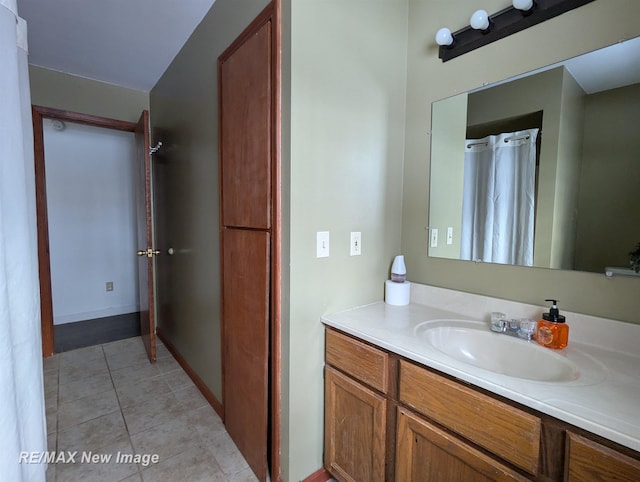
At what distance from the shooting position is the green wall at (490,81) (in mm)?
1038

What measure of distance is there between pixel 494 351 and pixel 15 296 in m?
1.73

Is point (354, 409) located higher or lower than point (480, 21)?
lower

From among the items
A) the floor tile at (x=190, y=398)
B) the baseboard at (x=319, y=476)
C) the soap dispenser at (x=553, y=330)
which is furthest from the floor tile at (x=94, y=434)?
the soap dispenser at (x=553, y=330)

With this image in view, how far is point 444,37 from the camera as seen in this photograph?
4.53ft

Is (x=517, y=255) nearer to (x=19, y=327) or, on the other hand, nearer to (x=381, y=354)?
(x=381, y=354)

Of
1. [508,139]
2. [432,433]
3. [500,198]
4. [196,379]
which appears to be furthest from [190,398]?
[508,139]

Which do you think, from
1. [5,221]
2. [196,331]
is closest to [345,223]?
[5,221]

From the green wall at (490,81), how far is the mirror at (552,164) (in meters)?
0.04

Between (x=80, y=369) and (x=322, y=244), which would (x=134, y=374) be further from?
(x=322, y=244)

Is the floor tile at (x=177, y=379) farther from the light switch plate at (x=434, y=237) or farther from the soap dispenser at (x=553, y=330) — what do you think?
the soap dispenser at (x=553, y=330)

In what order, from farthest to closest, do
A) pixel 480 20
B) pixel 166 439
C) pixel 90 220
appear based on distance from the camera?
pixel 90 220 → pixel 166 439 → pixel 480 20

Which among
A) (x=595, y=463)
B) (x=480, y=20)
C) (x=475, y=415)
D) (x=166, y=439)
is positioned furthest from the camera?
(x=166, y=439)

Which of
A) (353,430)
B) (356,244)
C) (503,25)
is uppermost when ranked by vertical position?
(503,25)

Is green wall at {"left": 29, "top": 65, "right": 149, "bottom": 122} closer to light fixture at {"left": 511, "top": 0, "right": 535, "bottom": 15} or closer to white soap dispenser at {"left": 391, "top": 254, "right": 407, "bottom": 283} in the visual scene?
white soap dispenser at {"left": 391, "top": 254, "right": 407, "bottom": 283}
